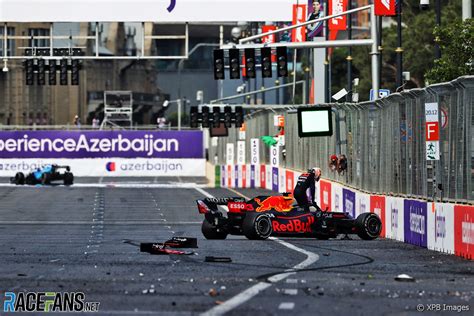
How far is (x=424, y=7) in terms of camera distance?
32.4 metres

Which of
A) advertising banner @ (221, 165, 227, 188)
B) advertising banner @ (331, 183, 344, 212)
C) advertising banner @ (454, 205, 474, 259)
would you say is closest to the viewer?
advertising banner @ (454, 205, 474, 259)

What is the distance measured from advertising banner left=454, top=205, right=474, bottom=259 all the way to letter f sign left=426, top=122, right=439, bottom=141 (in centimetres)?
179

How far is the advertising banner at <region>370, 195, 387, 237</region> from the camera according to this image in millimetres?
26109

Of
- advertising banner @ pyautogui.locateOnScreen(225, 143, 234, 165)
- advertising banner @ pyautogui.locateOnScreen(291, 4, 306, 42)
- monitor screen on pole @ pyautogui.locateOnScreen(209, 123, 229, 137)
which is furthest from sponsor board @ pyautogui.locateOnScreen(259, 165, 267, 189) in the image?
advertising banner @ pyautogui.locateOnScreen(291, 4, 306, 42)

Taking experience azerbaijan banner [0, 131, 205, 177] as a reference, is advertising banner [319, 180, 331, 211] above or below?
below

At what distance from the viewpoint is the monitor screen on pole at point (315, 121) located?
34.5m

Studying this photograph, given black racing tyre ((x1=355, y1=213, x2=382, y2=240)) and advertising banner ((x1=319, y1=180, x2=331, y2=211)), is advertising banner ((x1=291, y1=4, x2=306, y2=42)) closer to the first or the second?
advertising banner ((x1=319, y1=180, x2=331, y2=211))

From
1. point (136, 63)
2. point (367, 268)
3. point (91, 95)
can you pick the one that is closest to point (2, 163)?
point (91, 95)

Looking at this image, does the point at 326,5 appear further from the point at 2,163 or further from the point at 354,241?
the point at 2,163

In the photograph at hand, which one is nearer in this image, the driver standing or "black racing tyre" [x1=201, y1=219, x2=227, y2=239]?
"black racing tyre" [x1=201, y1=219, x2=227, y2=239]

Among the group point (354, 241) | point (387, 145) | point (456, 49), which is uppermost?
point (456, 49)

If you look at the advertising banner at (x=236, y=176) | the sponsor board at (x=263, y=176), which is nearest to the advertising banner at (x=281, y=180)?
the sponsor board at (x=263, y=176)

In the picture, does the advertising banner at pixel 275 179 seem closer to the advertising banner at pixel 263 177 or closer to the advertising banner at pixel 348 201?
the advertising banner at pixel 263 177

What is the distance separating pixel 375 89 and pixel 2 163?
4921 centimetres
